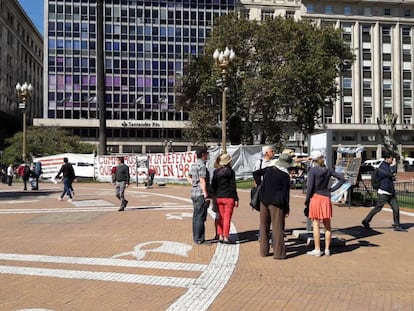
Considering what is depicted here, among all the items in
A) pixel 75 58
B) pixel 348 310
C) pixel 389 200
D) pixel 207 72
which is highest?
pixel 75 58

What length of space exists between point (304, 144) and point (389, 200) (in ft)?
214

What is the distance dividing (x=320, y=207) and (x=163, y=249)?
282 cm

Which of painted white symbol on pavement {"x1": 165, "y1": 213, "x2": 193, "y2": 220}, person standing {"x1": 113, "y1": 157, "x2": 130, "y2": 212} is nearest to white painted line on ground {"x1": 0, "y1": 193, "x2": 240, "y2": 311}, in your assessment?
painted white symbol on pavement {"x1": 165, "y1": 213, "x2": 193, "y2": 220}

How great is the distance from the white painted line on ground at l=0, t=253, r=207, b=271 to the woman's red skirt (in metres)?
2.09

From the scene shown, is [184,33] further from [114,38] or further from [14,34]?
[14,34]

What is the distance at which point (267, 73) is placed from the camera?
35.6 meters

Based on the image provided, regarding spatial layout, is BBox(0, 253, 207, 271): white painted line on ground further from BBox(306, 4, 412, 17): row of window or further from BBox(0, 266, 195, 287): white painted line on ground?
BBox(306, 4, 412, 17): row of window

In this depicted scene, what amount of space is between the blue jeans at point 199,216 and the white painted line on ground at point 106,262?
1602 millimetres

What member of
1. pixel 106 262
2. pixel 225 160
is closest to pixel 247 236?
pixel 225 160

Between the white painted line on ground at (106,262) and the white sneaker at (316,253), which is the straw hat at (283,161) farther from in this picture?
the white painted line on ground at (106,262)

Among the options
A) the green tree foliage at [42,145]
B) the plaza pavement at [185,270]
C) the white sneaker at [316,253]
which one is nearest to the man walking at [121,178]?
the plaza pavement at [185,270]

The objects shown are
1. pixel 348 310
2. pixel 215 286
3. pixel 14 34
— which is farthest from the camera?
pixel 14 34

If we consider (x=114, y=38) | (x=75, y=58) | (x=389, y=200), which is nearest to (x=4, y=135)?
(x=75, y=58)

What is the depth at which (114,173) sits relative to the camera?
48.3 feet
